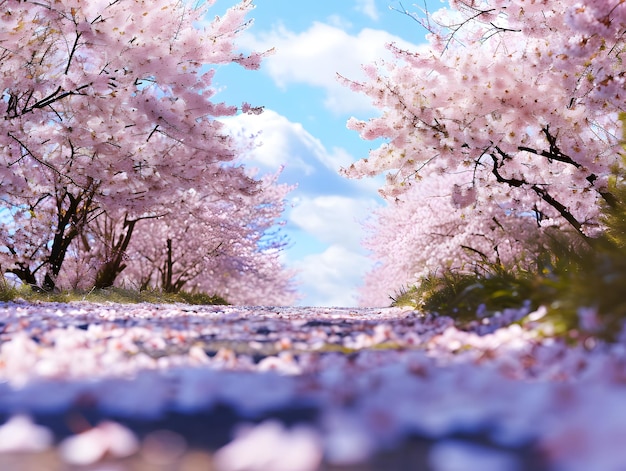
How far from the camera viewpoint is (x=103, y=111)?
9.29m

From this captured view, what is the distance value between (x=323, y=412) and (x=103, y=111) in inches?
345

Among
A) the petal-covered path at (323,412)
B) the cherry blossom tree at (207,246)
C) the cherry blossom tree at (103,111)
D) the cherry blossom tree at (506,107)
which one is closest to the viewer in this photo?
the petal-covered path at (323,412)

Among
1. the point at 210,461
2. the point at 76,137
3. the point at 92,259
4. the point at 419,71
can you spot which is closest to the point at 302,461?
the point at 210,461

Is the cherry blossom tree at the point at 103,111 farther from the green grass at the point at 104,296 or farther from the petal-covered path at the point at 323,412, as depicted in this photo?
the petal-covered path at the point at 323,412

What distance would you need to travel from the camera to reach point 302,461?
48.1 inches

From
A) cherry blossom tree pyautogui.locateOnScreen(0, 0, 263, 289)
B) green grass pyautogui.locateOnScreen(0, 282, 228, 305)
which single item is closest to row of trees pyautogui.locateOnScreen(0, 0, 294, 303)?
cherry blossom tree pyautogui.locateOnScreen(0, 0, 263, 289)

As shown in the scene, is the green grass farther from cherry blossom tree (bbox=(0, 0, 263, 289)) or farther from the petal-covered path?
the petal-covered path

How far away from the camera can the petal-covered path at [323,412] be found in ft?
4.06

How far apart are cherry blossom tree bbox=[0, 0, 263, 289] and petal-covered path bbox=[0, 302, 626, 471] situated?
275 inches

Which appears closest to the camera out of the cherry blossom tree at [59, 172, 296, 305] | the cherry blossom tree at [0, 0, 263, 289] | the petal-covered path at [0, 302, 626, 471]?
the petal-covered path at [0, 302, 626, 471]

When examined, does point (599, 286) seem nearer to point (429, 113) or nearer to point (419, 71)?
point (429, 113)

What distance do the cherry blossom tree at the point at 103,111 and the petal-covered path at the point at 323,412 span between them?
699cm

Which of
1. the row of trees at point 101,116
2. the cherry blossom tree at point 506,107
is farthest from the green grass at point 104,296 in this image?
the cherry blossom tree at point 506,107

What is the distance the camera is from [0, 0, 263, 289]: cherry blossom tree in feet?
27.8
